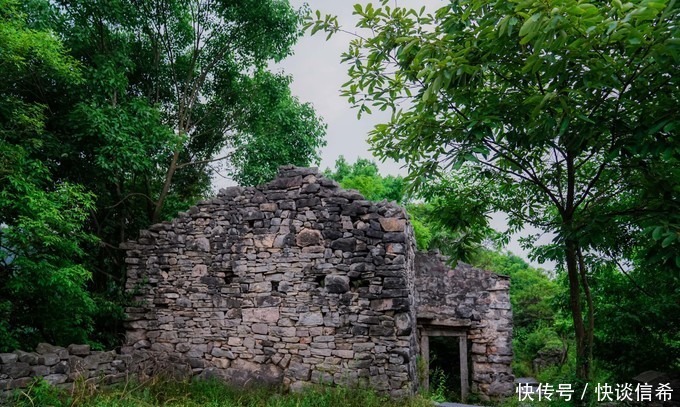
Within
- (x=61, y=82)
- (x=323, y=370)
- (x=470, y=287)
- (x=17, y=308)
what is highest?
(x=61, y=82)

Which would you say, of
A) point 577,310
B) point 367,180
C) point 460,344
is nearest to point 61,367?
point 577,310

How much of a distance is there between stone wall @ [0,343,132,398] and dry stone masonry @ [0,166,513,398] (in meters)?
0.02

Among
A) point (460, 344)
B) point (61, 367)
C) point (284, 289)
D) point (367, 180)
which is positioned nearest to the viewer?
point (61, 367)

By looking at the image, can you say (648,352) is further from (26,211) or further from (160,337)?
(26,211)

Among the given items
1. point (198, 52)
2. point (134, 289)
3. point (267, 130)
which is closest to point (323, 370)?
point (134, 289)

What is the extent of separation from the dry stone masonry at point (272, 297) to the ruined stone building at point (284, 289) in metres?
0.02

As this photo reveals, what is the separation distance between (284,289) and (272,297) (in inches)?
9.8

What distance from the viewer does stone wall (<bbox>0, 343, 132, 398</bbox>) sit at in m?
5.56

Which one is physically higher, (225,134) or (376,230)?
(225,134)

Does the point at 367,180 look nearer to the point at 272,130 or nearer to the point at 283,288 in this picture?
the point at 272,130

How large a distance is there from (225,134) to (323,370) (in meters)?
7.17

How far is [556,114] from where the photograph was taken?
138 inches

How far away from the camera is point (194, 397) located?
6.66 meters

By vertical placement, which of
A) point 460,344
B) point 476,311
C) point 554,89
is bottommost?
point 460,344
